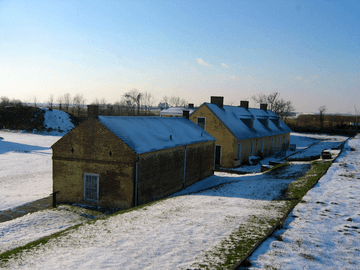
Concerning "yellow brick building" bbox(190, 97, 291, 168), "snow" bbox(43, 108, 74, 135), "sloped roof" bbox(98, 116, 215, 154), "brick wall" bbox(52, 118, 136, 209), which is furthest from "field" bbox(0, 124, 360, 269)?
"snow" bbox(43, 108, 74, 135)

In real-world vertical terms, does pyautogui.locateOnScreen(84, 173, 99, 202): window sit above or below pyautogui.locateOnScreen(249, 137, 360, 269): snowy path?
below

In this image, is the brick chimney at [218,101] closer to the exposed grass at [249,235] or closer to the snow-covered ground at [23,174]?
the snow-covered ground at [23,174]

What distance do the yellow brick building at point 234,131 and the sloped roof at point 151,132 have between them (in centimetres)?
741

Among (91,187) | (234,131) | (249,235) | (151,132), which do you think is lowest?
(91,187)

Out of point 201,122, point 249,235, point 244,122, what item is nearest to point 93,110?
point 249,235

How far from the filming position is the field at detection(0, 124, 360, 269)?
24.2 ft

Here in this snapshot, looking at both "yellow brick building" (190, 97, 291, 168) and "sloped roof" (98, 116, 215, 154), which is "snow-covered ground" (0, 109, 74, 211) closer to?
"sloped roof" (98, 116, 215, 154)

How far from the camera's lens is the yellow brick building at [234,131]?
31.2 meters

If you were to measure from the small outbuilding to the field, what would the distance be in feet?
5.02

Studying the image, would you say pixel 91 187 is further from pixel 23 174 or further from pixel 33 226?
pixel 23 174

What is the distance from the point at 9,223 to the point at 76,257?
24.4ft

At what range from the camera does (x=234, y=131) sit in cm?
3161

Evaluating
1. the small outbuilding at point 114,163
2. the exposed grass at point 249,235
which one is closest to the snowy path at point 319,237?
the exposed grass at point 249,235

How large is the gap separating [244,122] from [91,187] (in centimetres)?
2408
